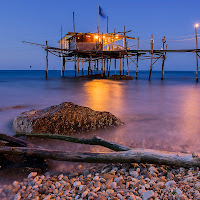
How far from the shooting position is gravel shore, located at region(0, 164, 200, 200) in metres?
2.18

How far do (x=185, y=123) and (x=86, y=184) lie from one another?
4695 millimetres

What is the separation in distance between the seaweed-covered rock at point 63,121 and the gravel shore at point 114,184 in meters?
1.84

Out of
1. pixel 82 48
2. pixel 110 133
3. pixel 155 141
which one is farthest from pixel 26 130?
pixel 82 48

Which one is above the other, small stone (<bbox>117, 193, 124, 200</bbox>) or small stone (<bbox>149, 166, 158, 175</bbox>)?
small stone (<bbox>149, 166, 158, 175</bbox>)

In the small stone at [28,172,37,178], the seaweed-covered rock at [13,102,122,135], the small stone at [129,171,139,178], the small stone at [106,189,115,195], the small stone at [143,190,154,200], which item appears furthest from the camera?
the seaweed-covered rock at [13,102,122,135]

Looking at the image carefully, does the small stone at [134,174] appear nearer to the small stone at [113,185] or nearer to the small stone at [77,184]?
the small stone at [113,185]

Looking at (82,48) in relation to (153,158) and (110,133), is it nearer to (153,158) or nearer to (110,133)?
(110,133)

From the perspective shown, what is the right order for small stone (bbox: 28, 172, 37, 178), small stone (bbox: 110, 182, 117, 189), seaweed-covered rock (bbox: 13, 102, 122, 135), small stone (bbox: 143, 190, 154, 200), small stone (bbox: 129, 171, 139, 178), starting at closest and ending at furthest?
small stone (bbox: 143, 190, 154, 200) < small stone (bbox: 110, 182, 117, 189) < small stone (bbox: 129, 171, 139, 178) < small stone (bbox: 28, 172, 37, 178) < seaweed-covered rock (bbox: 13, 102, 122, 135)

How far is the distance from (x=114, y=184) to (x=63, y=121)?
8.75 feet

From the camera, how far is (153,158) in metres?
2.73

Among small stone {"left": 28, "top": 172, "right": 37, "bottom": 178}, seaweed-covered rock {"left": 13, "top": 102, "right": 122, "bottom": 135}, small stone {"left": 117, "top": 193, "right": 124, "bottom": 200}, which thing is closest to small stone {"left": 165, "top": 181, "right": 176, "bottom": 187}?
small stone {"left": 117, "top": 193, "right": 124, "bottom": 200}

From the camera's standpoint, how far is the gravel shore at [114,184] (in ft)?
7.16

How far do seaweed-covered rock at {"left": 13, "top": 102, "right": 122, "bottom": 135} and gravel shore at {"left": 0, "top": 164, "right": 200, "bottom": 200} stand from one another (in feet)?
6.04

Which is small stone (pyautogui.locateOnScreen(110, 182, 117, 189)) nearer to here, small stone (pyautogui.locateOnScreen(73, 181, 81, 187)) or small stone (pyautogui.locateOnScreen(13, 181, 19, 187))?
small stone (pyautogui.locateOnScreen(73, 181, 81, 187))
